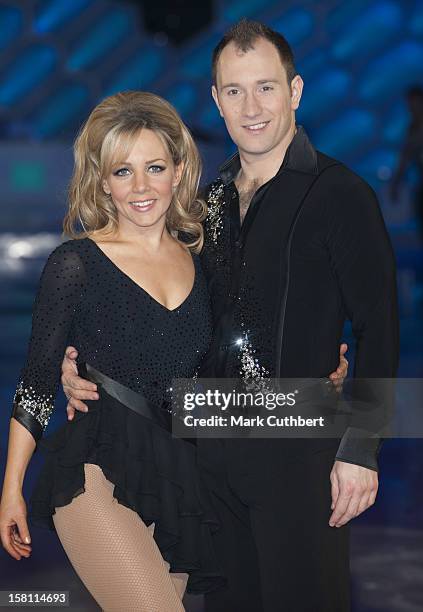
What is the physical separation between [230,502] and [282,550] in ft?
0.48

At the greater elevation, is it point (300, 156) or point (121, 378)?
point (300, 156)

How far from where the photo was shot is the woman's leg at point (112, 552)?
6.64 feet

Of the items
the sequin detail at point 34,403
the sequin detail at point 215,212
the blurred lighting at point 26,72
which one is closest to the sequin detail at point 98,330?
the sequin detail at point 34,403

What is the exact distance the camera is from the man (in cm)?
218

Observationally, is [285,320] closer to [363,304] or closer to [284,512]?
[363,304]

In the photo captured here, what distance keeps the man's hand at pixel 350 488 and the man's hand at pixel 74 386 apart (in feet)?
1.66

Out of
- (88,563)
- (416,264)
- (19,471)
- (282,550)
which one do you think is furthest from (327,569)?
(416,264)

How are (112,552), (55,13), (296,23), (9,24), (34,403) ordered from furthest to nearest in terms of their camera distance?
1. (296,23)
2. (55,13)
3. (9,24)
4. (34,403)
5. (112,552)

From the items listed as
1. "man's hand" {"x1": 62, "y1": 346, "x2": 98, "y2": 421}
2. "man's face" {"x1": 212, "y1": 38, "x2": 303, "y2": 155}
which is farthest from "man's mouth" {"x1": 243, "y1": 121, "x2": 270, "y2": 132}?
"man's hand" {"x1": 62, "y1": 346, "x2": 98, "y2": 421}

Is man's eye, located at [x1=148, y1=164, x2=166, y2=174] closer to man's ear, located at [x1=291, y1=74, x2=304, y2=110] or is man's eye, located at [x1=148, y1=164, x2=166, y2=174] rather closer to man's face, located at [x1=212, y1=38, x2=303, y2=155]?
man's face, located at [x1=212, y1=38, x2=303, y2=155]

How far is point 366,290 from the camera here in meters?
2.18

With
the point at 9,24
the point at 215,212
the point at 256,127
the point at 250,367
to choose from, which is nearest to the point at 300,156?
the point at 256,127

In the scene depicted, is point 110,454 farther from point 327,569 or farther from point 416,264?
point 416,264

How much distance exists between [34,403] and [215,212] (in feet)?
1.99
